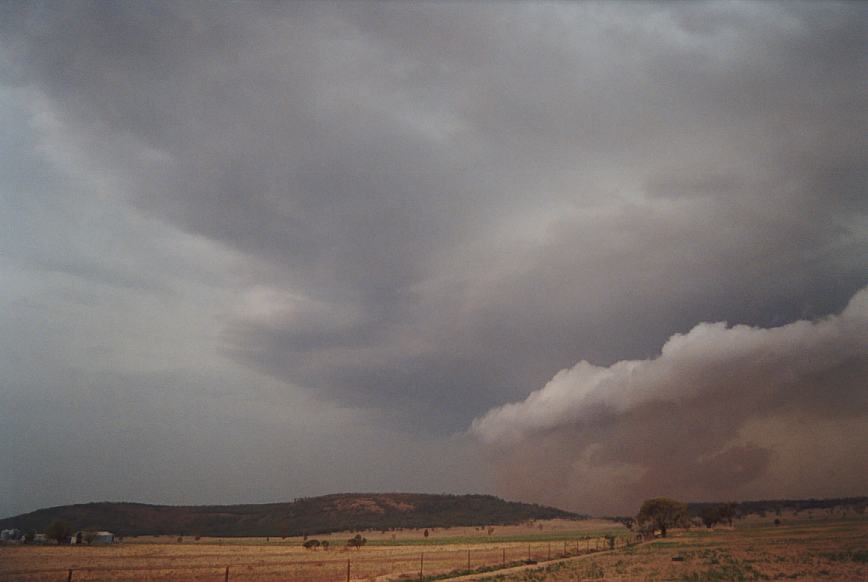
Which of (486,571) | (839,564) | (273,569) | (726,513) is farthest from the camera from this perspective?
(726,513)

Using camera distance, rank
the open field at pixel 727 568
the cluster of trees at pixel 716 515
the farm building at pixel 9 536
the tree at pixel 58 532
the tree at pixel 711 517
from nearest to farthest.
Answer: the open field at pixel 727 568, the tree at pixel 58 532, the farm building at pixel 9 536, the tree at pixel 711 517, the cluster of trees at pixel 716 515

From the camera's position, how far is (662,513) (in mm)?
145625

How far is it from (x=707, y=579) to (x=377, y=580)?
24.3m

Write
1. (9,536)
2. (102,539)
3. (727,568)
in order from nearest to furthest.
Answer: (727,568), (102,539), (9,536)

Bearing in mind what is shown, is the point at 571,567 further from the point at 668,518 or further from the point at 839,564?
the point at 668,518

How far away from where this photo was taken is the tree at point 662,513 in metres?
146

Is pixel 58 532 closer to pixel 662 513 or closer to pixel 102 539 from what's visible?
pixel 102 539

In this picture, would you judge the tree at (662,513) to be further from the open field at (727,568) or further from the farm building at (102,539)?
the farm building at (102,539)

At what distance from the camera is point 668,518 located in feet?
479

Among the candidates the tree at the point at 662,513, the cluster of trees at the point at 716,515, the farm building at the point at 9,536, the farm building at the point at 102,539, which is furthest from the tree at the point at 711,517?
the farm building at the point at 9,536

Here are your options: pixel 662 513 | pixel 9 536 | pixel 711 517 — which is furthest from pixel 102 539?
pixel 711 517

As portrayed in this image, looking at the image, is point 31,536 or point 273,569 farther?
point 31,536

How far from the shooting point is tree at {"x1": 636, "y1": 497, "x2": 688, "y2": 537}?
145750 mm

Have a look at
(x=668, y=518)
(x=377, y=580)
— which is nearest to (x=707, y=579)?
(x=377, y=580)
